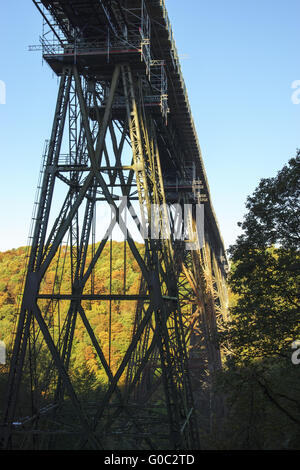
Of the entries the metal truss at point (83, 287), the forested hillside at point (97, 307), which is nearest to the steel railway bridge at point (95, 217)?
the metal truss at point (83, 287)

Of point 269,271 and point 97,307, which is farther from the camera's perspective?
point 97,307

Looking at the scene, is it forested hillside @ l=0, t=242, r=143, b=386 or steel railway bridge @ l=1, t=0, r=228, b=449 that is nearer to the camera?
steel railway bridge @ l=1, t=0, r=228, b=449

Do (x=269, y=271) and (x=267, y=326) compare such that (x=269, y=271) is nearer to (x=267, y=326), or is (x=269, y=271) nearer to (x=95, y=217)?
(x=267, y=326)

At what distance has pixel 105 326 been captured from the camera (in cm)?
4666

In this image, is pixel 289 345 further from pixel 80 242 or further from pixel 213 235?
pixel 213 235

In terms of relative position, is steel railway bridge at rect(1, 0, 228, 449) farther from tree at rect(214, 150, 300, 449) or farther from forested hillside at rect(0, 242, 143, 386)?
forested hillside at rect(0, 242, 143, 386)

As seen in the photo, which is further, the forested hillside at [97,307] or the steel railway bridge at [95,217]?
the forested hillside at [97,307]

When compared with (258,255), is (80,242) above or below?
above

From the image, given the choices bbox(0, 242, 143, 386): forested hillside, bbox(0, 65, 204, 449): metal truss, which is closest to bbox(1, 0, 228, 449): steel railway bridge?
bbox(0, 65, 204, 449): metal truss

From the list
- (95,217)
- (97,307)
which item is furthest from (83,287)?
(97,307)

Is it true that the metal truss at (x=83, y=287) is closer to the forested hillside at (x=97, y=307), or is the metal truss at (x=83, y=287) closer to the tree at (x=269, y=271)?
the tree at (x=269, y=271)

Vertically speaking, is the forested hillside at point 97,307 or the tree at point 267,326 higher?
the forested hillside at point 97,307

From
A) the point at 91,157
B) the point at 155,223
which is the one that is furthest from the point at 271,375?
the point at 91,157
